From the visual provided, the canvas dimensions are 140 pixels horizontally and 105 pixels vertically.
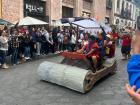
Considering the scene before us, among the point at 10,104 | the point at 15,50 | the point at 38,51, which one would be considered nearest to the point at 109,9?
the point at 38,51

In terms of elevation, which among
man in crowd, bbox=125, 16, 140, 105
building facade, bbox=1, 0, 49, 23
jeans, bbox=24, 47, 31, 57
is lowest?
jeans, bbox=24, 47, 31, 57

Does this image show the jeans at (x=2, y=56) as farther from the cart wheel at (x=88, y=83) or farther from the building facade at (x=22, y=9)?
the building facade at (x=22, y=9)

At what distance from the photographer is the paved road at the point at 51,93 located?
21.7 feet

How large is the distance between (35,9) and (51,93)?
15551mm

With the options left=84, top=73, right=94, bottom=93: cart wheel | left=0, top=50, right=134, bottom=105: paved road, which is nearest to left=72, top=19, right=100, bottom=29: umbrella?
left=0, top=50, right=134, bottom=105: paved road

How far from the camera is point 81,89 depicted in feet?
23.6

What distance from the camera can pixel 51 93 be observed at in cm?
736

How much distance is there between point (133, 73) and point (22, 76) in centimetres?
838

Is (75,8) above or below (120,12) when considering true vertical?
below

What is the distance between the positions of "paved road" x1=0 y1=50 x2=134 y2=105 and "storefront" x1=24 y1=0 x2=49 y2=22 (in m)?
12.1

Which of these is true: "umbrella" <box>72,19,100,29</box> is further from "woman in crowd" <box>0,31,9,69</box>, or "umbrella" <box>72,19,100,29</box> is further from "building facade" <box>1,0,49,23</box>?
"building facade" <box>1,0,49,23</box>

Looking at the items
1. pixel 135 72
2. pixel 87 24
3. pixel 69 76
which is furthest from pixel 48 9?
pixel 135 72

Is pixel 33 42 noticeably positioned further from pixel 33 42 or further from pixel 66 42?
pixel 66 42

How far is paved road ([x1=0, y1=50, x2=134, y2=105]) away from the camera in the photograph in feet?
21.7
